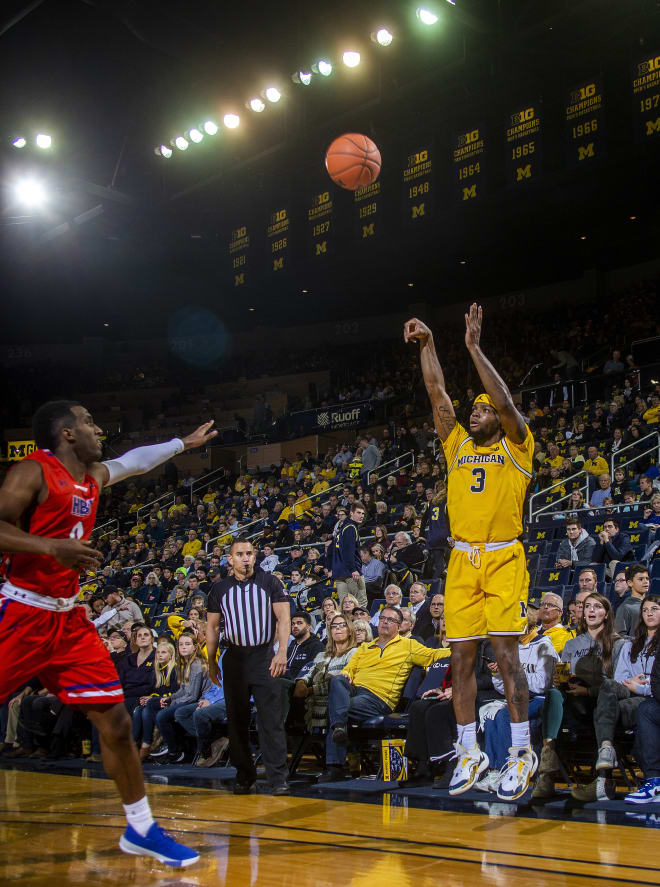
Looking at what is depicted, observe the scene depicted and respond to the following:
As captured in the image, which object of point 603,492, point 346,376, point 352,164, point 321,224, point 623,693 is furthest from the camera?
point 346,376

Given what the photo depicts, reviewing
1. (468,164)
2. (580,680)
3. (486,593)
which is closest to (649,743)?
(580,680)

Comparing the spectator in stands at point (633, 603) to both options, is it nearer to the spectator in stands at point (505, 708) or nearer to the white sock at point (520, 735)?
the spectator in stands at point (505, 708)

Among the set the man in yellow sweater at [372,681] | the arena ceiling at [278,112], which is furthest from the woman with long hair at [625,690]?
the arena ceiling at [278,112]

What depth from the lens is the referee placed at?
5742mm

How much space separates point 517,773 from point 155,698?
4266 mm

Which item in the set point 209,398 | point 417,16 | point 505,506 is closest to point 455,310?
point 209,398

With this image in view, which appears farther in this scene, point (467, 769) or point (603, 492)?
point (603, 492)

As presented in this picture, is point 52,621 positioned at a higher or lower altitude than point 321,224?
lower

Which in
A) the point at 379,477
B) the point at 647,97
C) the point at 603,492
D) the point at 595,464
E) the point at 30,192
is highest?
the point at 30,192

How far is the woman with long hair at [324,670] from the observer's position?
21.3ft

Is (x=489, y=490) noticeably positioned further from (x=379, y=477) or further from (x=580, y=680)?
(x=379, y=477)

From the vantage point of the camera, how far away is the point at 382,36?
40.4 ft

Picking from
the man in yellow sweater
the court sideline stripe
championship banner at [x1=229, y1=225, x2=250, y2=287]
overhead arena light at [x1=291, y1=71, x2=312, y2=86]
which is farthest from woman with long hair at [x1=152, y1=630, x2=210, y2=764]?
championship banner at [x1=229, y1=225, x2=250, y2=287]

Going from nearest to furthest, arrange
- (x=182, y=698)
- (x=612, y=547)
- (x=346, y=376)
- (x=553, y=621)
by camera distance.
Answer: (x=553, y=621), (x=182, y=698), (x=612, y=547), (x=346, y=376)
